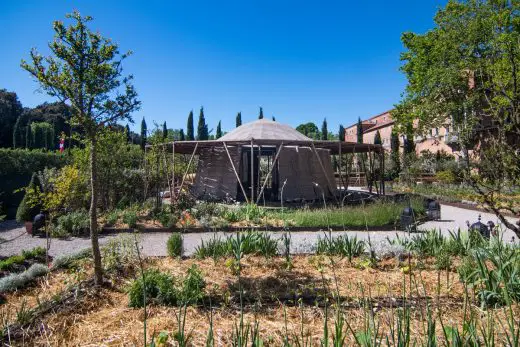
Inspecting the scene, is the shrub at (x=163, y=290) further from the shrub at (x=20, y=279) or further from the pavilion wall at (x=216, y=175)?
the pavilion wall at (x=216, y=175)

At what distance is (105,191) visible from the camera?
1214 cm

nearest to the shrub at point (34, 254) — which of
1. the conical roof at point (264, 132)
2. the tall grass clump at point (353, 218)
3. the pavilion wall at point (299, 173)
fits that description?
the tall grass clump at point (353, 218)

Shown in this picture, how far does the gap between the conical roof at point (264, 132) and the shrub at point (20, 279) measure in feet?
37.1

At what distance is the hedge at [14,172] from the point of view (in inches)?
Result: 542

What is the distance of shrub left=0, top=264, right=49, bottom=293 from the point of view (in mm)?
4055

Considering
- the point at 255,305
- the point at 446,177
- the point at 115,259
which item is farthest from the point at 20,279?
the point at 446,177

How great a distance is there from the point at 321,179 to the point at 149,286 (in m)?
14.0

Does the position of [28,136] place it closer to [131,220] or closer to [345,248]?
[131,220]

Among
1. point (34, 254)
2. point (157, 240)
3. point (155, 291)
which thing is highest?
point (155, 291)

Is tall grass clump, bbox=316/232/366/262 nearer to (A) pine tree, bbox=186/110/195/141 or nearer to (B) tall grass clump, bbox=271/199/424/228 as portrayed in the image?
(B) tall grass clump, bbox=271/199/424/228

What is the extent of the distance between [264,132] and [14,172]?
37.7ft

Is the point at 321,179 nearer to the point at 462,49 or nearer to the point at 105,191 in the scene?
the point at 105,191

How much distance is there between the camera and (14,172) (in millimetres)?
14367

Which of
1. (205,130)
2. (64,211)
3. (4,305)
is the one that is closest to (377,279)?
(4,305)
